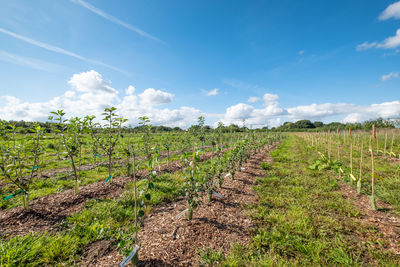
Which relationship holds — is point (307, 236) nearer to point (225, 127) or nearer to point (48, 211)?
point (48, 211)

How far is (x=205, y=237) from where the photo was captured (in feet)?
9.70

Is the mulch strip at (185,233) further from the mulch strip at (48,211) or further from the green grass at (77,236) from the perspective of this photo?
the mulch strip at (48,211)

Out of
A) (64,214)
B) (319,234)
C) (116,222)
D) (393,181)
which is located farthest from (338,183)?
(64,214)

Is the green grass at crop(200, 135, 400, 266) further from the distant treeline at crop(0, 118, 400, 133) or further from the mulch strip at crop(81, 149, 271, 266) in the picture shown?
the distant treeline at crop(0, 118, 400, 133)

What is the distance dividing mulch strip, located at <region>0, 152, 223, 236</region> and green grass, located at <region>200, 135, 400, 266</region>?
11.2 feet

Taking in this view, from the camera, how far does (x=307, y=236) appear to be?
10.0 feet

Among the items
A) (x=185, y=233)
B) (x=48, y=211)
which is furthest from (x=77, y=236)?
(x=185, y=233)

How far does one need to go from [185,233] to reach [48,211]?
11.3ft

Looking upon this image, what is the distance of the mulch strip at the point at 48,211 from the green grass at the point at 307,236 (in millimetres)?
3428

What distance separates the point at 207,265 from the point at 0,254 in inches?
122

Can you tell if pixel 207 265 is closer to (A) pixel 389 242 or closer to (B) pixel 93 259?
(B) pixel 93 259

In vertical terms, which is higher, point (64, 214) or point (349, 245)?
point (64, 214)

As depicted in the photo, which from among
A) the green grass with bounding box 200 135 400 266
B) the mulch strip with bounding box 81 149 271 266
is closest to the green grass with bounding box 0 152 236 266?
the mulch strip with bounding box 81 149 271 266

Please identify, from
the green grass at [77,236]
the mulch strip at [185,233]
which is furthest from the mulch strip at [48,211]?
the mulch strip at [185,233]
